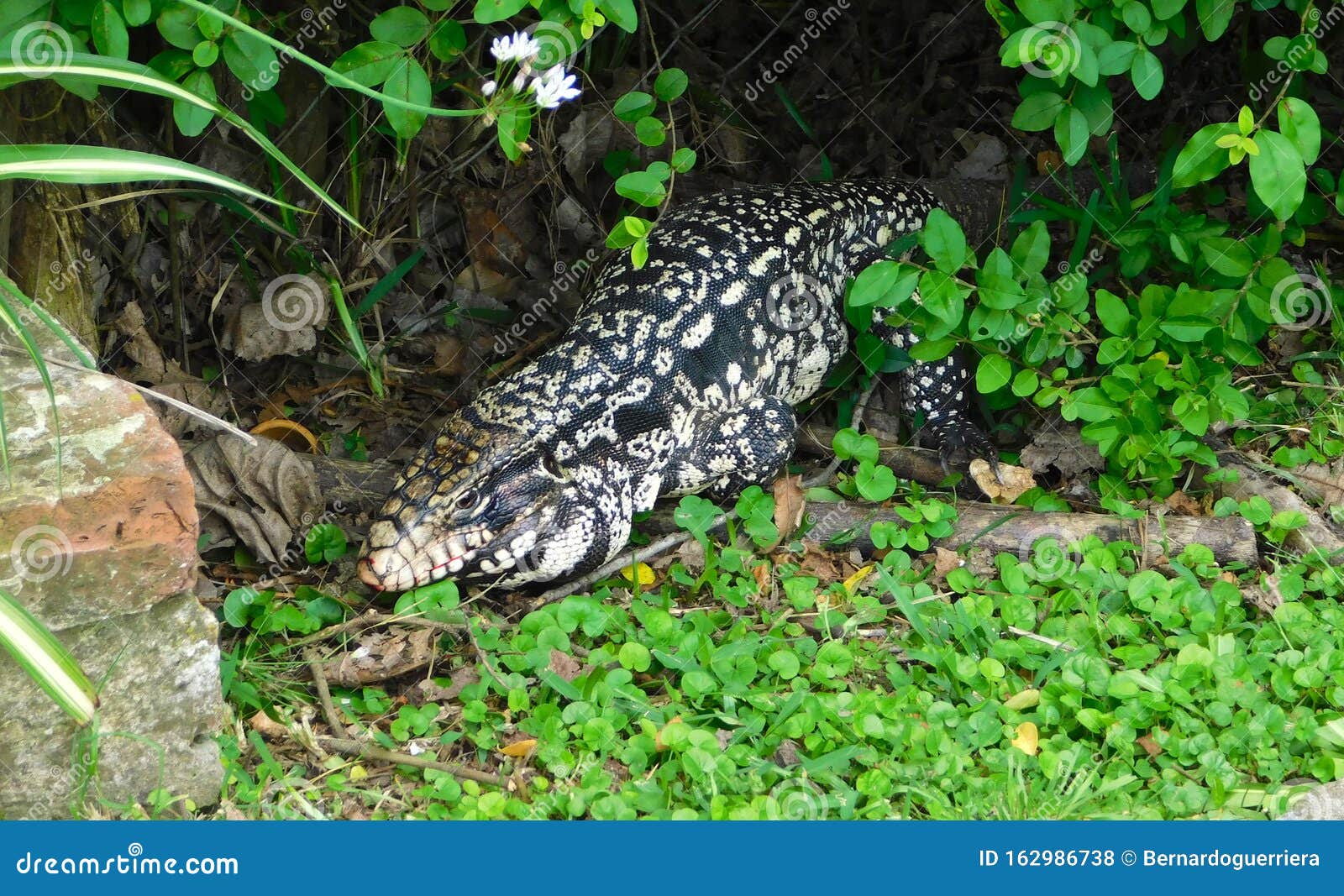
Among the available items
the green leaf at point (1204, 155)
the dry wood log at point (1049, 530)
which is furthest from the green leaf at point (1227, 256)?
the dry wood log at point (1049, 530)

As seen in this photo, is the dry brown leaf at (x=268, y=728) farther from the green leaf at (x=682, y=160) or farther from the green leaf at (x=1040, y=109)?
the green leaf at (x=1040, y=109)

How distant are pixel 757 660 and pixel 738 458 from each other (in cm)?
130

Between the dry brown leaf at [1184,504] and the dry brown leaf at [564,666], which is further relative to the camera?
the dry brown leaf at [1184,504]

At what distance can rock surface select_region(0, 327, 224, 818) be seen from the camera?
133 inches

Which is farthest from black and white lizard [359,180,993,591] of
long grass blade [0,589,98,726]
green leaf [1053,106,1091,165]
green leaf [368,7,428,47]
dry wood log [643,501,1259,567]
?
green leaf [1053,106,1091,165]

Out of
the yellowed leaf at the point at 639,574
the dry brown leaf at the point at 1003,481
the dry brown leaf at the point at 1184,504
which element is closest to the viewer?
the yellowed leaf at the point at 639,574

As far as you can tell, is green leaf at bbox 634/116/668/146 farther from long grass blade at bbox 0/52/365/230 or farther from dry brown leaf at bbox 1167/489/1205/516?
dry brown leaf at bbox 1167/489/1205/516

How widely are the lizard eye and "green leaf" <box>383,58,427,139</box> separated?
4.71 feet

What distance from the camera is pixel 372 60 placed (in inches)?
165

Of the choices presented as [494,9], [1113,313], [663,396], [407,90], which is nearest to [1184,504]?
[1113,313]

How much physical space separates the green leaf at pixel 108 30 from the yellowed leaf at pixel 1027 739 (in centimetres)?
355

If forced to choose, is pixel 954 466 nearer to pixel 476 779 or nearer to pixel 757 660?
pixel 757 660

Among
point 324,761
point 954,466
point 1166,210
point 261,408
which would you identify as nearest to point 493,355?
point 261,408

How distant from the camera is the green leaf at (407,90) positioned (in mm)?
4129
